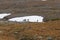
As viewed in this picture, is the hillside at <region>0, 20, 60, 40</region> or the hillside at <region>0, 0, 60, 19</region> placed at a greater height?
the hillside at <region>0, 0, 60, 19</region>

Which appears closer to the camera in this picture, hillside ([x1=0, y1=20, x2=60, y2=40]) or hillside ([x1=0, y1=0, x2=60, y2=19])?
hillside ([x1=0, y1=20, x2=60, y2=40])

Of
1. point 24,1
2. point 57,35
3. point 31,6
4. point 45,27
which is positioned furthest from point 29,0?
point 57,35

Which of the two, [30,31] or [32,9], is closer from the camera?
[30,31]

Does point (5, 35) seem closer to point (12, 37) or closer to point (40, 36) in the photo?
point (12, 37)

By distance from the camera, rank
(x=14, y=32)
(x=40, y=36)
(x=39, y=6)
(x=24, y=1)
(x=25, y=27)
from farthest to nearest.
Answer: (x=24, y=1) → (x=39, y=6) → (x=25, y=27) → (x=14, y=32) → (x=40, y=36)

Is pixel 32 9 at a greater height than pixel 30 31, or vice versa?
pixel 32 9

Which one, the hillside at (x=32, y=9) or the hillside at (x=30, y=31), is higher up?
the hillside at (x=32, y=9)

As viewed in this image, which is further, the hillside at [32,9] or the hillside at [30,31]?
the hillside at [32,9]

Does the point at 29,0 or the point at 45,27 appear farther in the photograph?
the point at 29,0
